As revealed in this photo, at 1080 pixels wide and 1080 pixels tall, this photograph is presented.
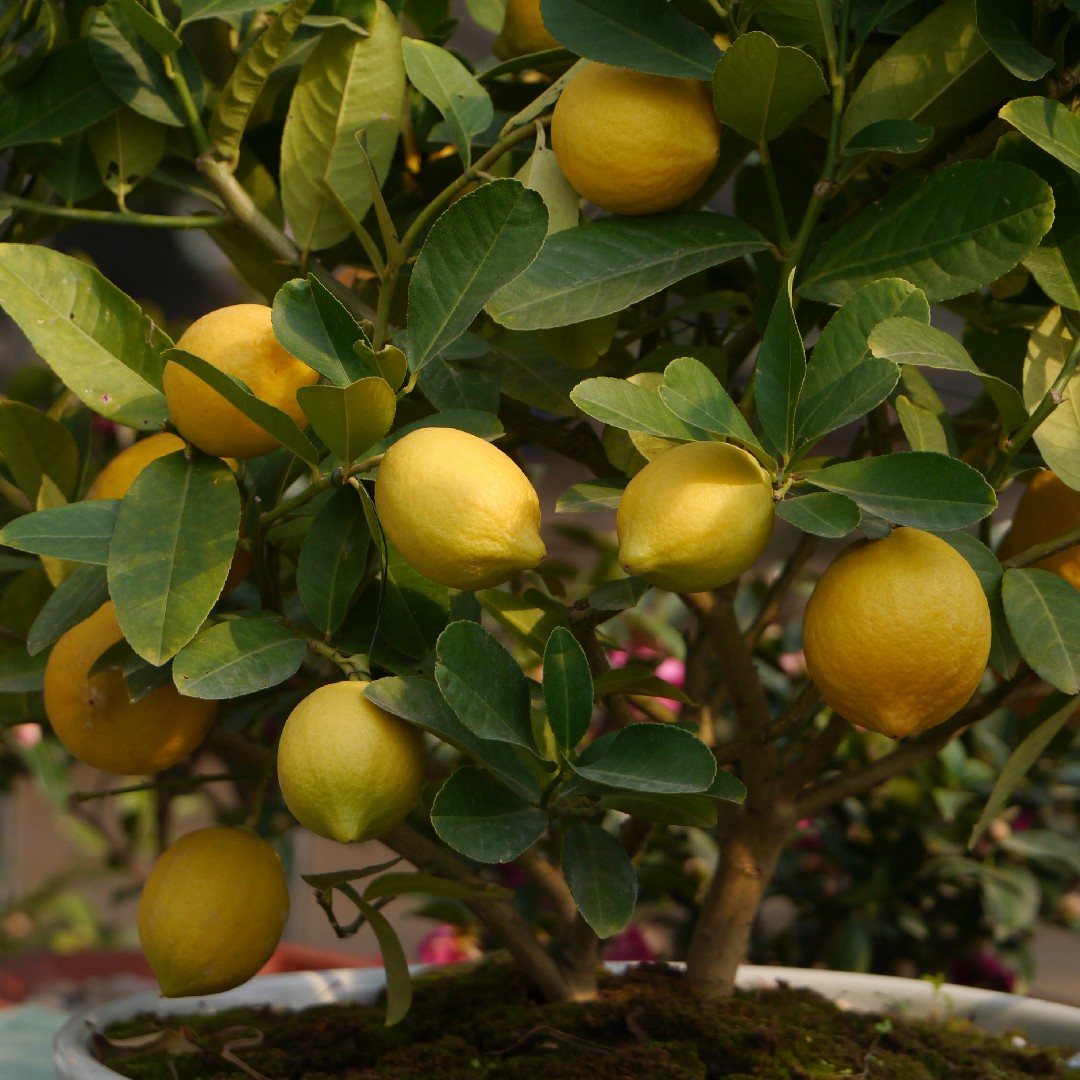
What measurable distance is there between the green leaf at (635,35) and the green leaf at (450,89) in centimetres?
7

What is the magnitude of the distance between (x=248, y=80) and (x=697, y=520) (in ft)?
1.15

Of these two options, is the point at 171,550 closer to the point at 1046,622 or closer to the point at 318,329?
the point at 318,329

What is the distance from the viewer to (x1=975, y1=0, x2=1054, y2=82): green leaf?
478 millimetres

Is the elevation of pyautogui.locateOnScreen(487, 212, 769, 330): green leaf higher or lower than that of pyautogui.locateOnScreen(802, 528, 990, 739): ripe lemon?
higher

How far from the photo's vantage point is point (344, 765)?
45 centimetres

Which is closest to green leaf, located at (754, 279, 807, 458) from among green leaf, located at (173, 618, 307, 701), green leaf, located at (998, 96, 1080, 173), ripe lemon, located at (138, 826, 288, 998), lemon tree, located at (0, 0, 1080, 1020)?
lemon tree, located at (0, 0, 1080, 1020)

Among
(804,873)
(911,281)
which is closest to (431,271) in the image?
(911,281)

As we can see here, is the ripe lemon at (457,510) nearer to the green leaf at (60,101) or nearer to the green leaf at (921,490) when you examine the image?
the green leaf at (921,490)

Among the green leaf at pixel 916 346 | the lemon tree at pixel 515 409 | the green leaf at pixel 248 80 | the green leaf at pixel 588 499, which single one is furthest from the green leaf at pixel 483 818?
the green leaf at pixel 248 80

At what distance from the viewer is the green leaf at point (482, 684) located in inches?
17.2

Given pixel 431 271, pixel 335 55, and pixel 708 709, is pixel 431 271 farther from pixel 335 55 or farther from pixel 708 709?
pixel 708 709

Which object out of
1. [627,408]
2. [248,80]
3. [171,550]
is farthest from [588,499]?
[248,80]

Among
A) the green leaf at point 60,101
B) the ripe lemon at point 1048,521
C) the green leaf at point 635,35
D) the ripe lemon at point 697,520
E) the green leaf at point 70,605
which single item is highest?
the green leaf at point 635,35

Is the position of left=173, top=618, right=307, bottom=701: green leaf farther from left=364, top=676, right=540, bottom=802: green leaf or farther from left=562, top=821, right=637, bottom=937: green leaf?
left=562, top=821, right=637, bottom=937: green leaf
